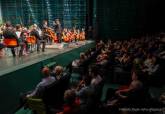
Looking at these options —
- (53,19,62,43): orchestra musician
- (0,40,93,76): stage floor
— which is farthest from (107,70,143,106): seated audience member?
(53,19,62,43): orchestra musician

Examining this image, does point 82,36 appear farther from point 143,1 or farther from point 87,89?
point 87,89

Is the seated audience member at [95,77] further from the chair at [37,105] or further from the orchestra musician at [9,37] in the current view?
the orchestra musician at [9,37]

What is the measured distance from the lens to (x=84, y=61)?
325 inches

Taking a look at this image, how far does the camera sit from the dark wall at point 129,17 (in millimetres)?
17562

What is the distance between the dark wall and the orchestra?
1.75m

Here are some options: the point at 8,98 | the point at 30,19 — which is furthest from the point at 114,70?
the point at 30,19

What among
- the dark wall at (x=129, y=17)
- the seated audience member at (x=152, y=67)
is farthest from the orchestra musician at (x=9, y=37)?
the dark wall at (x=129, y=17)

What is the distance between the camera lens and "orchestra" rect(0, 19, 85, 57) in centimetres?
970

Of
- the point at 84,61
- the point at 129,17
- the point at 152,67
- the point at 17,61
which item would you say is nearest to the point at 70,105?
the point at 152,67

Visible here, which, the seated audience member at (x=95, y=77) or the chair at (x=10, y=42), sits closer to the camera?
the seated audience member at (x=95, y=77)

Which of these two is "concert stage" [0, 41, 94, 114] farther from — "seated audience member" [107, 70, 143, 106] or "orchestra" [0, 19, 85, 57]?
"seated audience member" [107, 70, 143, 106]

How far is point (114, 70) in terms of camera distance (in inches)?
309

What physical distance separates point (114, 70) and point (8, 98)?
2951mm

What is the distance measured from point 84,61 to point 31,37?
13.1 feet
